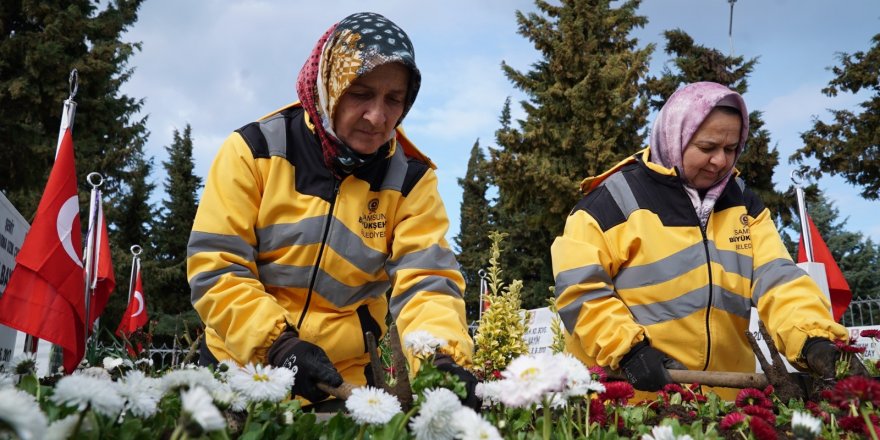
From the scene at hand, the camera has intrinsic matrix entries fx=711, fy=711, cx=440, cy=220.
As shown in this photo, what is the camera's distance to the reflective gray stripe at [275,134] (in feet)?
7.97

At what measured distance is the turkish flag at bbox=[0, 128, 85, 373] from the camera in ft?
14.8

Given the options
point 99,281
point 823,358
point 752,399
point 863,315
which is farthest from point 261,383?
point 863,315

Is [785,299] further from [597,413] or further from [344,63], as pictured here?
[344,63]

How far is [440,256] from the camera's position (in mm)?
2381

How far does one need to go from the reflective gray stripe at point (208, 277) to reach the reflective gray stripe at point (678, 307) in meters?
1.64

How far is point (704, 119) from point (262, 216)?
2000 millimetres

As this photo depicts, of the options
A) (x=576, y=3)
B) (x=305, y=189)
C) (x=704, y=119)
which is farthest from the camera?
(x=576, y=3)

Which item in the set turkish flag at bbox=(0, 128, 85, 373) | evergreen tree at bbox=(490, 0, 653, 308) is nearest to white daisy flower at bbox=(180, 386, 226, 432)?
turkish flag at bbox=(0, 128, 85, 373)

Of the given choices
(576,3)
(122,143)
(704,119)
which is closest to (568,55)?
(576,3)

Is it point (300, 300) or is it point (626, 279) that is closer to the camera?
point (300, 300)

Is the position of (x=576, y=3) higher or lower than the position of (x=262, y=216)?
higher

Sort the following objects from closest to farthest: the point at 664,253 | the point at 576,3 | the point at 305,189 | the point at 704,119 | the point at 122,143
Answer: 1. the point at 305,189
2. the point at 664,253
3. the point at 704,119
4. the point at 122,143
5. the point at 576,3

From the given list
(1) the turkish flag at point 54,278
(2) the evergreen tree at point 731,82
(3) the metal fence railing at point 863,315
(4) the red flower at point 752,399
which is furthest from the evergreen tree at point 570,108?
(4) the red flower at point 752,399

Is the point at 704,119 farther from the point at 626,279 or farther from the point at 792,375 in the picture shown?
the point at 792,375
